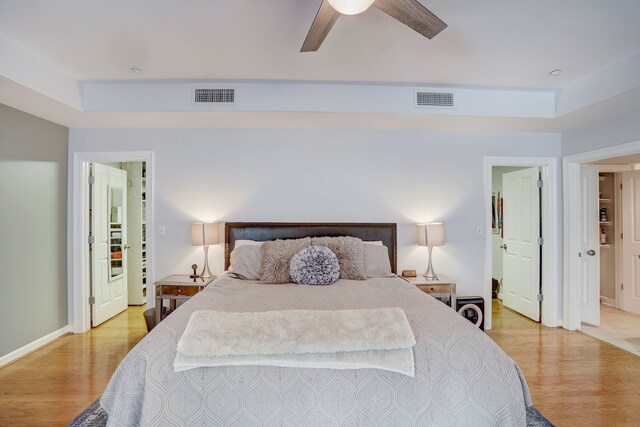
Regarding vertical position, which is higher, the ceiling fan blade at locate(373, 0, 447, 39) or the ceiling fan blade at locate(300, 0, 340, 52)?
the ceiling fan blade at locate(300, 0, 340, 52)

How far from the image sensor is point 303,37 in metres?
2.26

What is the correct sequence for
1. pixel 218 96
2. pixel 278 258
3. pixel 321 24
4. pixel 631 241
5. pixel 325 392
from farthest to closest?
1. pixel 631 241
2. pixel 218 96
3. pixel 278 258
4. pixel 321 24
5. pixel 325 392

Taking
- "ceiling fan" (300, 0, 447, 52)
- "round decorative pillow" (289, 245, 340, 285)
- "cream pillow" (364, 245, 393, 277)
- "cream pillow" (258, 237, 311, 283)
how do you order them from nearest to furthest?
"ceiling fan" (300, 0, 447, 52), "round decorative pillow" (289, 245, 340, 285), "cream pillow" (258, 237, 311, 283), "cream pillow" (364, 245, 393, 277)

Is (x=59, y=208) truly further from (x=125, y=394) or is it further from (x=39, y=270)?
(x=125, y=394)

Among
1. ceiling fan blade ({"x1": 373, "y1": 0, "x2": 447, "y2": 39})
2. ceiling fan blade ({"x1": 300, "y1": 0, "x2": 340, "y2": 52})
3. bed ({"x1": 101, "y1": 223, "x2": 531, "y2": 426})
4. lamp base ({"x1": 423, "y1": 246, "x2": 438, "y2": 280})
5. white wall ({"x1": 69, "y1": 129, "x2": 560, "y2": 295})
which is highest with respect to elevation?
ceiling fan blade ({"x1": 300, "y1": 0, "x2": 340, "y2": 52})

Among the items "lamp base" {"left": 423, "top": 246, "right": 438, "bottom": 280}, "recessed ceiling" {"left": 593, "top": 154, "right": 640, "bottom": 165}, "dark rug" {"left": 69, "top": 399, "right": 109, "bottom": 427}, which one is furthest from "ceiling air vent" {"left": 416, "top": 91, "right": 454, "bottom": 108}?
"dark rug" {"left": 69, "top": 399, "right": 109, "bottom": 427}

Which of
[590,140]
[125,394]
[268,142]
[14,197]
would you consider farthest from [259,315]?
[590,140]

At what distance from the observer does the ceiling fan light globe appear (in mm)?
1491

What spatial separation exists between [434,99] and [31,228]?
4.15m

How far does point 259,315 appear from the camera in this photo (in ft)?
5.51

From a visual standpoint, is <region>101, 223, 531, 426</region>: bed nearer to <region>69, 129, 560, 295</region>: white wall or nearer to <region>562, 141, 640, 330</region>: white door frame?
<region>69, 129, 560, 295</region>: white wall

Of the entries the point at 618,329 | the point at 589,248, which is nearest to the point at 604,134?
the point at 589,248

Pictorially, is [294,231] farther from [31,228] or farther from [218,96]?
[31,228]

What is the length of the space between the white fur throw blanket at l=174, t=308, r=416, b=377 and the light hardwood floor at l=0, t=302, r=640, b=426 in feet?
4.66
